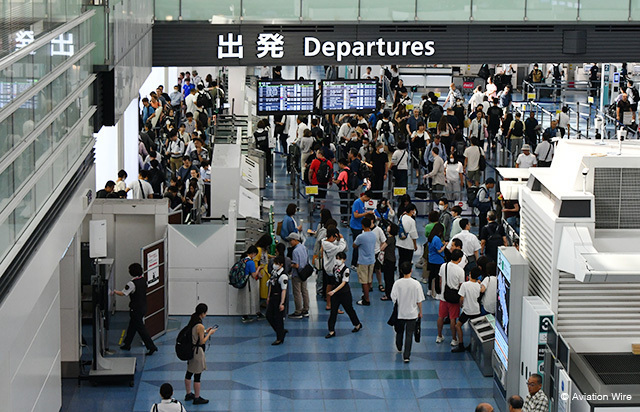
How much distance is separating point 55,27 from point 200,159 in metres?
11.0

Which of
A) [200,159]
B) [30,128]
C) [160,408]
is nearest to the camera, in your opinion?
[30,128]

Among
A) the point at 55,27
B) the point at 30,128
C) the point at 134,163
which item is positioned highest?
the point at 55,27

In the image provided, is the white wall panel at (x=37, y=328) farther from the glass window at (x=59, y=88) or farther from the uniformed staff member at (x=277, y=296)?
the uniformed staff member at (x=277, y=296)

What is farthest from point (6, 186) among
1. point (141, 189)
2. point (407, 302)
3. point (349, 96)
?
point (349, 96)

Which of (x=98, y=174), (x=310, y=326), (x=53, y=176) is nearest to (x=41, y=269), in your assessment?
(x=53, y=176)

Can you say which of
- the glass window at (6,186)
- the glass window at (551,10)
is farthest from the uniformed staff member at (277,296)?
the glass window at (551,10)

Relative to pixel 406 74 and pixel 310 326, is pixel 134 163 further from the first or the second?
pixel 406 74

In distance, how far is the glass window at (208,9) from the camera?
1750cm

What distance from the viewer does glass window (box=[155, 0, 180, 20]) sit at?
17453 millimetres

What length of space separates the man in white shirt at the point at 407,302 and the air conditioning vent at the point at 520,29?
6.64 meters

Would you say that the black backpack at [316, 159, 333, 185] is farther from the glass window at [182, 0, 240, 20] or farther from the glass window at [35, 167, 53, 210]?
the glass window at [35, 167, 53, 210]

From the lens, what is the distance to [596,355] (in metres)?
10.7

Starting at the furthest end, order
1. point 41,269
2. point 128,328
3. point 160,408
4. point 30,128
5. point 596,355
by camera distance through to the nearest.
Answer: point 128,328 → point 596,355 → point 160,408 → point 41,269 → point 30,128

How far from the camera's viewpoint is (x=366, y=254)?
49.5 ft
